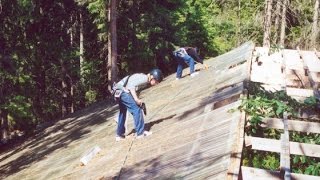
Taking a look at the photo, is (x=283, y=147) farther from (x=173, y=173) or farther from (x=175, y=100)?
(x=175, y=100)

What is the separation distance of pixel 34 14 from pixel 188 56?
1353 centimetres

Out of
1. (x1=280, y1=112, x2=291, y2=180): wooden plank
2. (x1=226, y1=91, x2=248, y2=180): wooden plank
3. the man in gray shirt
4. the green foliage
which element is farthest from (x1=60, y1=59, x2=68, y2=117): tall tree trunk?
(x1=280, y1=112, x2=291, y2=180): wooden plank

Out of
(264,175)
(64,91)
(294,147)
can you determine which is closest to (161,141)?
(294,147)

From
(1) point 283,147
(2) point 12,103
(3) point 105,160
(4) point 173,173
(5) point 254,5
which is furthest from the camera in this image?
(5) point 254,5

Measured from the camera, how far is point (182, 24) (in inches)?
1099

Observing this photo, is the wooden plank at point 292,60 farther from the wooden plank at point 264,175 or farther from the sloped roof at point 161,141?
the wooden plank at point 264,175

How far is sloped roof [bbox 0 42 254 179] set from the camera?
6.24m

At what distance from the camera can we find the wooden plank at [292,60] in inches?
469

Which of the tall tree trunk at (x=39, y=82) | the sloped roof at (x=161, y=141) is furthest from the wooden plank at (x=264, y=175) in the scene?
the tall tree trunk at (x=39, y=82)

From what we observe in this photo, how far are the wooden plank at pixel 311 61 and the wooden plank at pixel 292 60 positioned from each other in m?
0.17

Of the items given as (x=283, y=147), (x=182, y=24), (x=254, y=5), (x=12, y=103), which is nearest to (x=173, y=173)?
(x=283, y=147)

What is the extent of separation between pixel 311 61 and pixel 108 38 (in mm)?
14913

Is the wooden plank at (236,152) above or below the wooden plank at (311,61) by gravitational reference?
above

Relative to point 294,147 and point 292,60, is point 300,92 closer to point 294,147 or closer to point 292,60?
point 294,147
